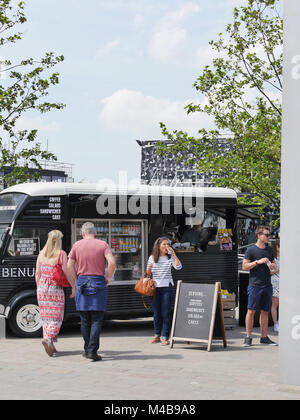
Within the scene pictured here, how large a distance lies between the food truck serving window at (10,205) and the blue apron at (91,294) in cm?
309

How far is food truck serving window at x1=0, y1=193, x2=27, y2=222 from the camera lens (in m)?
11.6

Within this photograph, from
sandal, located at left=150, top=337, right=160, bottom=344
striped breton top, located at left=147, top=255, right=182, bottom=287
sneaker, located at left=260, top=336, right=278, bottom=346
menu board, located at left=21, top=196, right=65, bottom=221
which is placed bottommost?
sandal, located at left=150, top=337, right=160, bottom=344

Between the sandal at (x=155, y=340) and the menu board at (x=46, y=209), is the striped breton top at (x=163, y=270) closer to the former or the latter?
the sandal at (x=155, y=340)

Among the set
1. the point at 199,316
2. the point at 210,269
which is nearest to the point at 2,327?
the point at 199,316

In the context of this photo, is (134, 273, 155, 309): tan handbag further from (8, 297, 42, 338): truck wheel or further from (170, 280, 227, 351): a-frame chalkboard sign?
(8, 297, 42, 338): truck wheel

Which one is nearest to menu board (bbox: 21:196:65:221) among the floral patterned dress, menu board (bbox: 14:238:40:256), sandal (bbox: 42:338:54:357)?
menu board (bbox: 14:238:40:256)

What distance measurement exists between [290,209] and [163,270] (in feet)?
12.3

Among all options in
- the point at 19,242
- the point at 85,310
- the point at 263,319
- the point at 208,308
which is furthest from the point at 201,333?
the point at 19,242

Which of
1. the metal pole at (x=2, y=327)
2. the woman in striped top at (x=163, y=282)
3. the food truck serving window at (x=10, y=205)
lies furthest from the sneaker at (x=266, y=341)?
the food truck serving window at (x=10, y=205)

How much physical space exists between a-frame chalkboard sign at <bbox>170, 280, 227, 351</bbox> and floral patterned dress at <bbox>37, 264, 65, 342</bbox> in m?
1.86

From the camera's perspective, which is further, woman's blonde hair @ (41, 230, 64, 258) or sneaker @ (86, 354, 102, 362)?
woman's blonde hair @ (41, 230, 64, 258)

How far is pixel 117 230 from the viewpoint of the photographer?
12.5 meters

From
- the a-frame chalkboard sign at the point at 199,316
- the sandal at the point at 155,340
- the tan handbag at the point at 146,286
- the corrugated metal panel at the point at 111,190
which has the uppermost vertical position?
the corrugated metal panel at the point at 111,190

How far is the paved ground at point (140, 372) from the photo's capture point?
7.04 m
